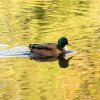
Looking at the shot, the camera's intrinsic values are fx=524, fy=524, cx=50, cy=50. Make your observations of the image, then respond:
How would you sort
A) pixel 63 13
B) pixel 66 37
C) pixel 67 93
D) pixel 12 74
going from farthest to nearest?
pixel 63 13, pixel 66 37, pixel 12 74, pixel 67 93

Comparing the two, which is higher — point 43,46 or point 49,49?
point 43,46

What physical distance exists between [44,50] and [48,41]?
185 centimetres

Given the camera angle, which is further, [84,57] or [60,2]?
[60,2]

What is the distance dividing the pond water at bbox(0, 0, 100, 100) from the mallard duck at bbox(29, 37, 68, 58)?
1.15 ft

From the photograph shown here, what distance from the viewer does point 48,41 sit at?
20.2 meters

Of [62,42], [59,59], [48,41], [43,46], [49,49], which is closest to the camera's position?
[43,46]

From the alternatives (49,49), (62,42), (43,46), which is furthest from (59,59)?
(62,42)

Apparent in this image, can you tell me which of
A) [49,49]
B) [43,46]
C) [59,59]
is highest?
[43,46]

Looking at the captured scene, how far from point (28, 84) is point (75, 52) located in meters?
4.05

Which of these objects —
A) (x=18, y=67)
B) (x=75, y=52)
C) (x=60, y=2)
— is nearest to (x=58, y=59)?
(x=75, y=52)

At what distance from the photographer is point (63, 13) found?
27.3 m

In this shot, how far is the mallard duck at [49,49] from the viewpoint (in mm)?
18047

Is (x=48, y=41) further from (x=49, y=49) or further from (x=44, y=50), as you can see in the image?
(x=44, y=50)

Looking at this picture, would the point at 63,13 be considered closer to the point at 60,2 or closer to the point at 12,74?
the point at 60,2
